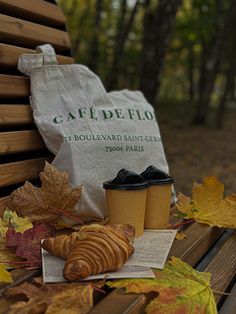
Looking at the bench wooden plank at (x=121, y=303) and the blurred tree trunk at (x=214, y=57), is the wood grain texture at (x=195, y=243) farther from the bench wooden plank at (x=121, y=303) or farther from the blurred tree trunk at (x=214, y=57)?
the blurred tree trunk at (x=214, y=57)

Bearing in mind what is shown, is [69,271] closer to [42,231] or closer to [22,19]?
[42,231]

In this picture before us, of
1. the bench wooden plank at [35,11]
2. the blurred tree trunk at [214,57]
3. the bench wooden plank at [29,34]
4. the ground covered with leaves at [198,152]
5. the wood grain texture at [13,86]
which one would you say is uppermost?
the bench wooden plank at [35,11]

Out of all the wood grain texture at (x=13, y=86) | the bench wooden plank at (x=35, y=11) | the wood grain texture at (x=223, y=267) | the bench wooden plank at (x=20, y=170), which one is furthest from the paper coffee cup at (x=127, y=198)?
the bench wooden plank at (x=35, y=11)

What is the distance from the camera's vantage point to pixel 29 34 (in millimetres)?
1990

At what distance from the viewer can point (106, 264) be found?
1095 mm

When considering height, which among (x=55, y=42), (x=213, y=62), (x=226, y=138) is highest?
(x=55, y=42)

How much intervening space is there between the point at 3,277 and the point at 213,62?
27.4ft

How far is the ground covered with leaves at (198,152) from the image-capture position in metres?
5.81

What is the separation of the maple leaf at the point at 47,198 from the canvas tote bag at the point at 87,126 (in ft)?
0.47

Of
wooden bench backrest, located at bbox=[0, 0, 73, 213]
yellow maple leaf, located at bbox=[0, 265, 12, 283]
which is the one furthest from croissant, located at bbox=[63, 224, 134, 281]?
wooden bench backrest, located at bbox=[0, 0, 73, 213]

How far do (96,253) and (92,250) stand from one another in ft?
0.04

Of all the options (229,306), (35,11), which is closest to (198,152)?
(35,11)

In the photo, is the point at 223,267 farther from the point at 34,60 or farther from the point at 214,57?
the point at 214,57

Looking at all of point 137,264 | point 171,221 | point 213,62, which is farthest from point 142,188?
point 213,62
